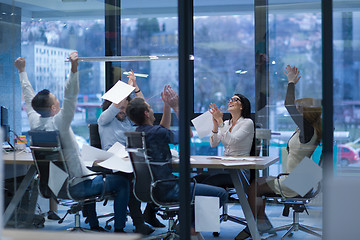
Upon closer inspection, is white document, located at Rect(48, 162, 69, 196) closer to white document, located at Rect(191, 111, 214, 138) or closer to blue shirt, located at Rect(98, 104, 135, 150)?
blue shirt, located at Rect(98, 104, 135, 150)

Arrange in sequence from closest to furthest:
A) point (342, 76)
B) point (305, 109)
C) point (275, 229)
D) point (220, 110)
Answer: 1. point (342, 76)
2. point (305, 109)
3. point (275, 229)
4. point (220, 110)

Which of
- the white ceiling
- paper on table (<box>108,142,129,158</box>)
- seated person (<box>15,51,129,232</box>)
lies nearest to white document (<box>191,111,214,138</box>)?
paper on table (<box>108,142,129,158</box>)

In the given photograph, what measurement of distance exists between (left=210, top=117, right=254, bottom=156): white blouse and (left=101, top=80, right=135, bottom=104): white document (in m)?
1.04

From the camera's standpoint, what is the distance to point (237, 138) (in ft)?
16.8

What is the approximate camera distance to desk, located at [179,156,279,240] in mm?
4430

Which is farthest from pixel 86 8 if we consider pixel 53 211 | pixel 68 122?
pixel 53 211

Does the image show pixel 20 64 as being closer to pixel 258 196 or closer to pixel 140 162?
pixel 140 162

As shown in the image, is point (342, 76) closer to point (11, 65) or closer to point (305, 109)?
point (305, 109)

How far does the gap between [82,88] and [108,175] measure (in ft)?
2.60

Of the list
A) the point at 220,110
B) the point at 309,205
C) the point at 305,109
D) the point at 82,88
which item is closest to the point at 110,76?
the point at 82,88

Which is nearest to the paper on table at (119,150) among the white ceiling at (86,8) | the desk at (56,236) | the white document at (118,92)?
the white document at (118,92)

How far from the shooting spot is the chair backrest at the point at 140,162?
4.25 m

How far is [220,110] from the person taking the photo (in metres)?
5.27

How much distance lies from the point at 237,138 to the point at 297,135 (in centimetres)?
102
